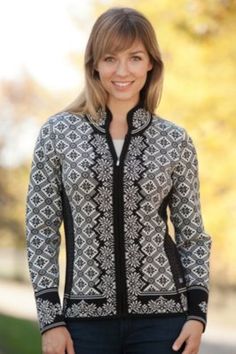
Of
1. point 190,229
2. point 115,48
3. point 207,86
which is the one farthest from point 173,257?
point 207,86

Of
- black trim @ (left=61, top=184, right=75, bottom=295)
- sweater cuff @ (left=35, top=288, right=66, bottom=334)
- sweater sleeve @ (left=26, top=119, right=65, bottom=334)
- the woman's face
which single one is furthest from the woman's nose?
sweater cuff @ (left=35, top=288, right=66, bottom=334)

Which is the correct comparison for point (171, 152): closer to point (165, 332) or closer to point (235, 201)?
point (165, 332)

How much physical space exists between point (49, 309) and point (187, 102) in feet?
27.3

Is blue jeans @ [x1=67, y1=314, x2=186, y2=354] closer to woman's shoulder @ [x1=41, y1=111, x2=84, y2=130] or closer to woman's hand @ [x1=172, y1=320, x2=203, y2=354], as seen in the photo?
woman's hand @ [x1=172, y1=320, x2=203, y2=354]

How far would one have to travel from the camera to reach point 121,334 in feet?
9.34

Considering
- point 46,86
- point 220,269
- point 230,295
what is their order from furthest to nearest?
point 46,86
point 230,295
point 220,269

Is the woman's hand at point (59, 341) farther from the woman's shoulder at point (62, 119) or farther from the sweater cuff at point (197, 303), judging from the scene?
the woman's shoulder at point (62, 119)

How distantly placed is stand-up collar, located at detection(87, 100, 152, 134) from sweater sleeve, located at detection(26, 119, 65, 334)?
16 cm

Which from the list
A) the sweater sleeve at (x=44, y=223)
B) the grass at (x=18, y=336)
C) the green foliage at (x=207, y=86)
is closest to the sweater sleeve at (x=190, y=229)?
the sweater sleeve at (x=44, y=223)

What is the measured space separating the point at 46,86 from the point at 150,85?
44.0 ft

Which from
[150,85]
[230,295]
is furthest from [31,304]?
[150,85]

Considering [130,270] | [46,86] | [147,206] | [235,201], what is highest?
[46,86]

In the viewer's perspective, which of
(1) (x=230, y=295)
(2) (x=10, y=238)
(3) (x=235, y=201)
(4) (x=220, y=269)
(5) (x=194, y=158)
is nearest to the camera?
(5) (x=194, y=158)

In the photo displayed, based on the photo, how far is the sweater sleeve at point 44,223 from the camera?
114 inches
